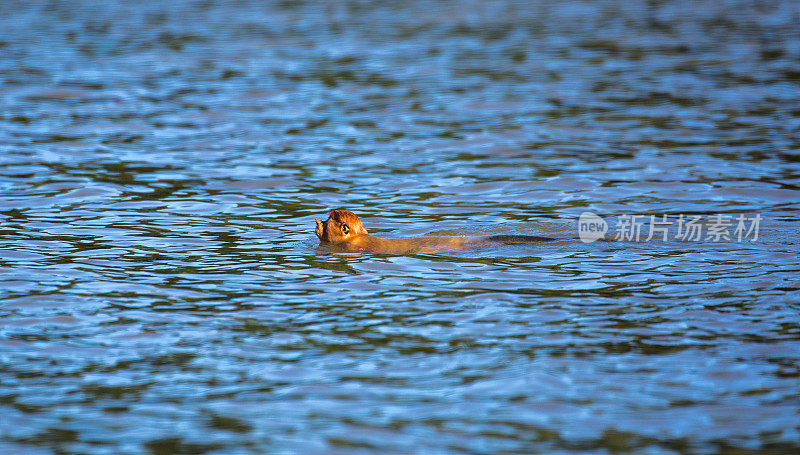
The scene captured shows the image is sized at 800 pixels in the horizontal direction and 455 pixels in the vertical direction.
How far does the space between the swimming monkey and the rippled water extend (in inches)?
6.2

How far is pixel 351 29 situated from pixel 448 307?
52.4 feet

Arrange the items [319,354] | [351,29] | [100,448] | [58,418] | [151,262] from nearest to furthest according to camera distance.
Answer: [100,448], [58,418], [319,354], [151,262], [351,29]

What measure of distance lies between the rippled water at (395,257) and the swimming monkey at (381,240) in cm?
16

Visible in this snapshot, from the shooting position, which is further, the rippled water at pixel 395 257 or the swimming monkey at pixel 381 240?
the swimming monkey at pixel 381 240

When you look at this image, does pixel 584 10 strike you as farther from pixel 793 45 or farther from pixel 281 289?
pixel 281 289

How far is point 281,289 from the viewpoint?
7332 mm

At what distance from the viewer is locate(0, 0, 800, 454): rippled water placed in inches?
204

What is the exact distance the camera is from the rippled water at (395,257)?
17.0 ft

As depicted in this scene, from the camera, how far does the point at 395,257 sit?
819 centimetres

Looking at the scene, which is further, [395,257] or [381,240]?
[381,240]

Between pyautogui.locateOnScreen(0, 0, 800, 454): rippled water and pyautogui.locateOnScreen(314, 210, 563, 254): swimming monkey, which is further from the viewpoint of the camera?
pyautogui.locateOnScreen(314, 210, 563, 254): swimming monkey

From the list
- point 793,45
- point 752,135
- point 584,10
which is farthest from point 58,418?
point 584,10

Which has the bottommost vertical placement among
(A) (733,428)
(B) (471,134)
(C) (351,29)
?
(A) (733,428)

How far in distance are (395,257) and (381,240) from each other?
25 cm
